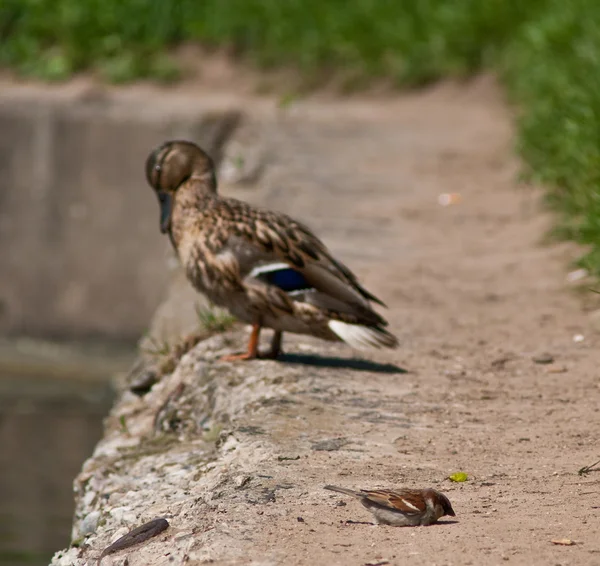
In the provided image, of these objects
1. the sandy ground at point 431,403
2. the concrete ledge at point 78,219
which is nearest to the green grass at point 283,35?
the concrete ledge at point 78,219

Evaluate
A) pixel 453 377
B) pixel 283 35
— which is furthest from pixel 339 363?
pixel 283 35

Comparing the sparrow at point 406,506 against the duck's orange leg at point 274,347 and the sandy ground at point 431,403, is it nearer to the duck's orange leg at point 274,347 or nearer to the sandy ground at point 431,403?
the sandy ground at point 431,403

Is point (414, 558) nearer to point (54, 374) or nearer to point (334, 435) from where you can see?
point (334, 435)

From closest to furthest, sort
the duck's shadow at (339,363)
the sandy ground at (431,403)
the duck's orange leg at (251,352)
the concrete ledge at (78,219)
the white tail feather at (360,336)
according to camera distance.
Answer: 1. the sandy ground at (431,403)
2. the white tail feather at (360,336)
3. the duck's orange leg at (251,352)
4. the duck's shadow at (339,363)
5. the concrete ledge at (78,219)

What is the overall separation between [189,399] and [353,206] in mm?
3983

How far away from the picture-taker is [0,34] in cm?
1541

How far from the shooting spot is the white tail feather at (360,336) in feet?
16.3

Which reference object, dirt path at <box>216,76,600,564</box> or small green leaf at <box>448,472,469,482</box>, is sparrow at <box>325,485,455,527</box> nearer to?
dirt path at <box>216,76,600,564</box>

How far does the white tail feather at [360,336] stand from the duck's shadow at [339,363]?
211 mm

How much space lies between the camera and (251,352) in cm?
519

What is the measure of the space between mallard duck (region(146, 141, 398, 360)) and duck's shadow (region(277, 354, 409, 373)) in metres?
0.09

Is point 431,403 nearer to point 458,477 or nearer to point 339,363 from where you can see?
point 339,363

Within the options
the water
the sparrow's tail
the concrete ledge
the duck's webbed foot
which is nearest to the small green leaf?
the sparrow's tail

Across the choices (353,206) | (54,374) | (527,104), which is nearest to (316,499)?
(353,206)
